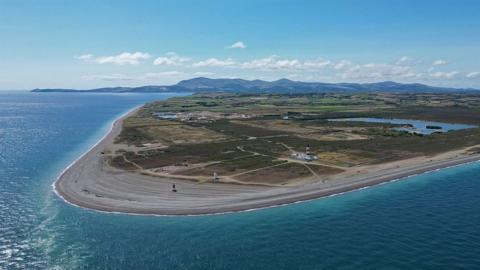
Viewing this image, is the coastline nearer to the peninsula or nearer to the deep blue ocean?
the peninsula

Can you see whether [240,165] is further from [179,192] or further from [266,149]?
[179,192]

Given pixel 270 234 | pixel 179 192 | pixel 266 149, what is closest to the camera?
pixel 270 234

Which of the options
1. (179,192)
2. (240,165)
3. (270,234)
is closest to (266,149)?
(240,165)

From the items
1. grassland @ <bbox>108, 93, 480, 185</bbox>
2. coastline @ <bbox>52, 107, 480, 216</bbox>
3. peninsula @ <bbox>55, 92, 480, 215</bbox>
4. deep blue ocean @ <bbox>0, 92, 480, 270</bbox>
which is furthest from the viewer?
grassland @ <bbox>108, 93, 480, 185</bbox>

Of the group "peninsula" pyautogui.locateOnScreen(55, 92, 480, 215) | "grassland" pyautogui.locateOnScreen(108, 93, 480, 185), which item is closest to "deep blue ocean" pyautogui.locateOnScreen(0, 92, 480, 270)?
"peninsula" pyautogui.locateOnScreen(55, 92, 480, 215)

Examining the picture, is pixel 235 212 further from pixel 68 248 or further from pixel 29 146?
pixel 29 146

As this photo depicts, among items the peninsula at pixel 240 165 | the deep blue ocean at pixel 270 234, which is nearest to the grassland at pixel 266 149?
the peninsula at pixel 240 165

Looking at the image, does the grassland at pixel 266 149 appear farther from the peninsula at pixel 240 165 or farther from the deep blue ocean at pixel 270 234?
the deep blue ocean at pixel 270 234
